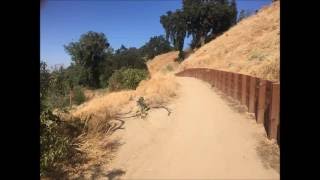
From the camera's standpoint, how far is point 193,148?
807 centimetres

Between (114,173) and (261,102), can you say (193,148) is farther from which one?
(261,102)

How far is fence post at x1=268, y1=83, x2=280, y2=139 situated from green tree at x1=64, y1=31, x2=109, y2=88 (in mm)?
28548

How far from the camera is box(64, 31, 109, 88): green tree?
36.6 meters

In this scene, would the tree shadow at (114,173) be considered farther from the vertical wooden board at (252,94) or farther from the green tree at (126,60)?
the green tree at (126,60)

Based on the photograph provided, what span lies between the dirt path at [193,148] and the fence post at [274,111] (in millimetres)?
346

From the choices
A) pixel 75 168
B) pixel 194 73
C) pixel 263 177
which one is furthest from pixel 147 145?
pixel 194 73

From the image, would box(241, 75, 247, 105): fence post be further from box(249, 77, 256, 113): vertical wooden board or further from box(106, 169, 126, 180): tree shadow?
box(106, 169, 126, 180): tree shadow

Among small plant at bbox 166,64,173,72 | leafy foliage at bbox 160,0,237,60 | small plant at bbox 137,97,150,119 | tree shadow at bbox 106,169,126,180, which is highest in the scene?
leafy foliage at bbox 160,0,237,60

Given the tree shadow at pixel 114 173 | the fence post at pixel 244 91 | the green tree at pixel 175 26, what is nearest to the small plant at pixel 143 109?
the fence post at pixel 244 91

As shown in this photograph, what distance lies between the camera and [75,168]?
7.04 m

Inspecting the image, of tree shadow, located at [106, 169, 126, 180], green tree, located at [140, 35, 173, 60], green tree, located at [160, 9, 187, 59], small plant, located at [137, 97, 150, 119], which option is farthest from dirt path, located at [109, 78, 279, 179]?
green tree, located at [140, 35, 173, 60]
